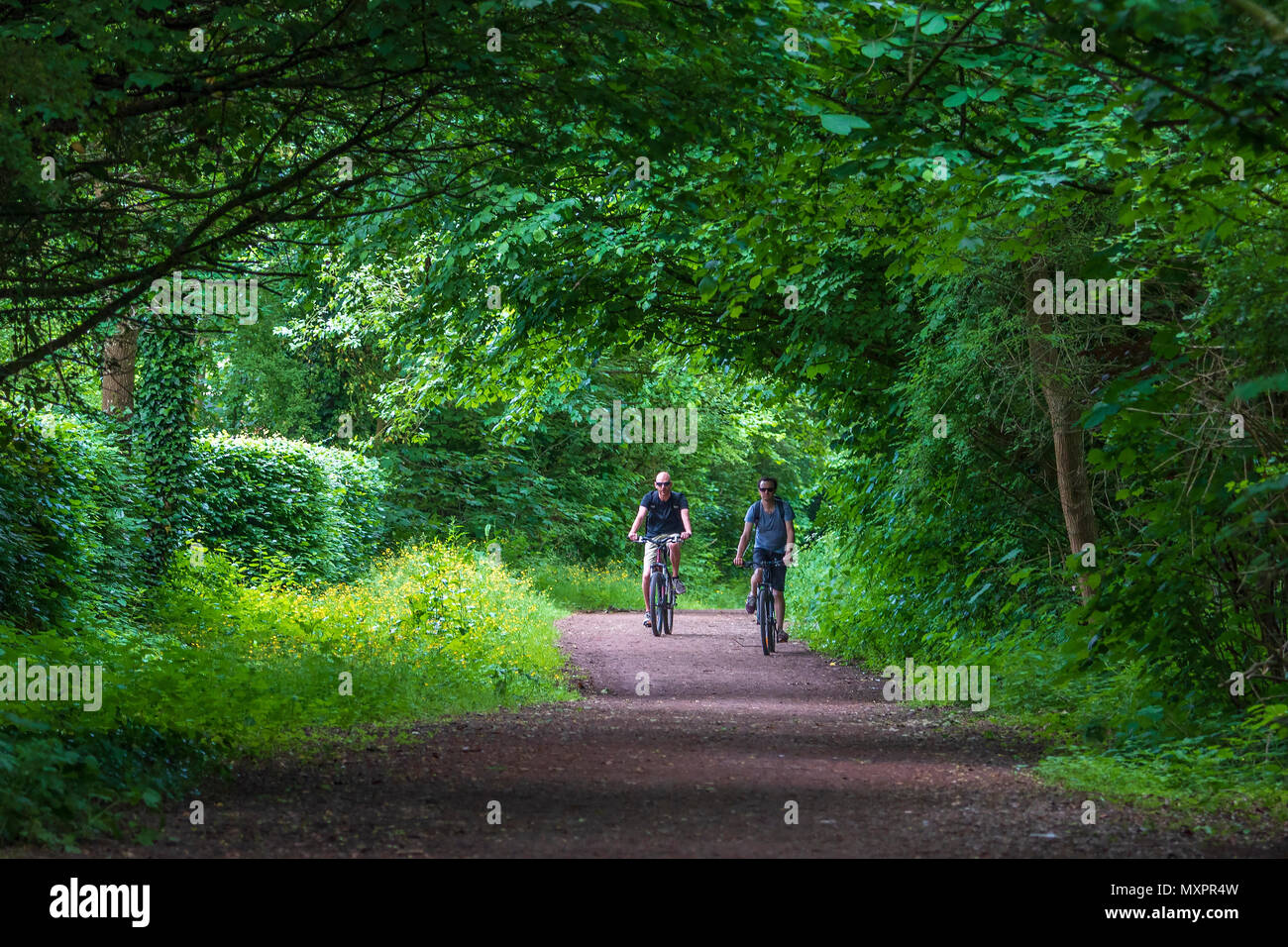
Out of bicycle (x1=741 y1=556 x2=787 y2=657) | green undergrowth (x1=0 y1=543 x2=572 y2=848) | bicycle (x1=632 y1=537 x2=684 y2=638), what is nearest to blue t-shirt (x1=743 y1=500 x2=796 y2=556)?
bicycle (x1=741 y1=556 x2=787 y2=657)

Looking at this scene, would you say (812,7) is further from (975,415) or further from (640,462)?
(640,462)

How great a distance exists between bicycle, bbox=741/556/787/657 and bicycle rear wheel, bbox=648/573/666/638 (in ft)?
8.00

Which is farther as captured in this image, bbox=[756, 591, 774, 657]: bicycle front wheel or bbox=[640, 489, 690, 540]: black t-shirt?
bbox=[640, 489, 690, 540]: black t-shirt

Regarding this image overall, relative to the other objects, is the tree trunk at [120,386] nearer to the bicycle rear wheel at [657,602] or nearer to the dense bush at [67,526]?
the dense bush at [67,526]

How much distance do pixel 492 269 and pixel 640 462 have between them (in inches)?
1031

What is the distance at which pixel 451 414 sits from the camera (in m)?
33.8

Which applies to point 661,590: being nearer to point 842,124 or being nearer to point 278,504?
point 278,504

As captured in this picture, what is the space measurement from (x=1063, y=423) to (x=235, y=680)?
276 inches

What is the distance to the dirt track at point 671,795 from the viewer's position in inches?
231

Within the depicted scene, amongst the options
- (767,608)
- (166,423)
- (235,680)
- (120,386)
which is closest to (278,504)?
(166,423)

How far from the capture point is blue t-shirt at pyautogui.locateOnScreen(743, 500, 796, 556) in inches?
656

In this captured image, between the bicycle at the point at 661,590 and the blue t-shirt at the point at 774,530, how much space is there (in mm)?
2281

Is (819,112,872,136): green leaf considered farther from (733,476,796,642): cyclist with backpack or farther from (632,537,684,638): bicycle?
(632,537,684,638): bicycle

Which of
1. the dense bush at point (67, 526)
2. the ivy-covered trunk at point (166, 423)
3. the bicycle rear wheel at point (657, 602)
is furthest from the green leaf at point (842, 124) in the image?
the bicycle rear wheel at point (657, 602)
